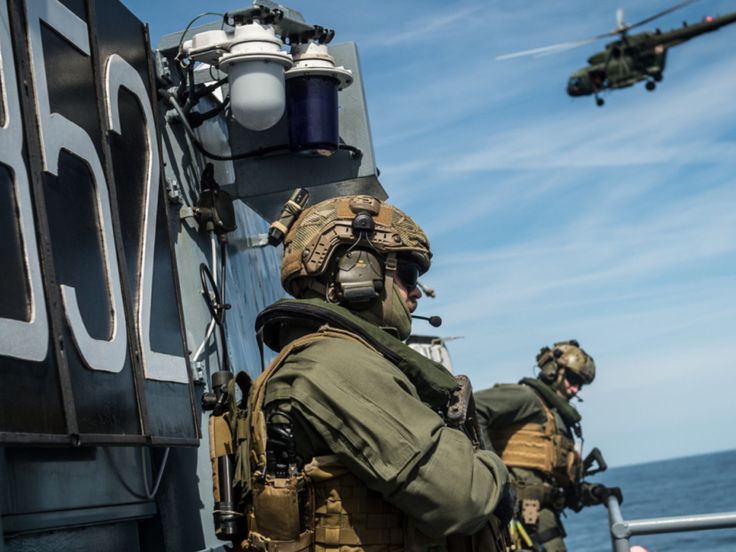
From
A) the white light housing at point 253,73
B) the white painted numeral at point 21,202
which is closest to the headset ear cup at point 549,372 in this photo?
the white light housing at point 253,73

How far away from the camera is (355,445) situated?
11.7ft

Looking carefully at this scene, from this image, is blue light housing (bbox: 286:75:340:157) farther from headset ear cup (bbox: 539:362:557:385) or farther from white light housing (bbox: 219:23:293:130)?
headset ear cup (bbox: 539:362:557:385)

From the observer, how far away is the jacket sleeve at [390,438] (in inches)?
140

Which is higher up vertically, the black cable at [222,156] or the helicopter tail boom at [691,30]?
the helicopter tail boom at [691,30]

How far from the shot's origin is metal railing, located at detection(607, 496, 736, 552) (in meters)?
4.64

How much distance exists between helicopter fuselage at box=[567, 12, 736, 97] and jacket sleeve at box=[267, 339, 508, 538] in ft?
61.0

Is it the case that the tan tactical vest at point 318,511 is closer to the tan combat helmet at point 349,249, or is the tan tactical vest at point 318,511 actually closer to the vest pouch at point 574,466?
the tan combat helmet at point 349,249

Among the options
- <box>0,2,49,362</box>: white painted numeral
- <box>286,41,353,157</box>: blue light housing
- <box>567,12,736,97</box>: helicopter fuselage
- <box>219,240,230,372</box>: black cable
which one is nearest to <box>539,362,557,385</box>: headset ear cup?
<box>286,41,353,157</box>: blue light housing

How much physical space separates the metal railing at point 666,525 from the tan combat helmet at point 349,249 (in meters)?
1.38

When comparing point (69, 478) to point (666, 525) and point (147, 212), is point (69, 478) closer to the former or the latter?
point (147, 212)

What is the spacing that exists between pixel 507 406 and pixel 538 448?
1.70ft

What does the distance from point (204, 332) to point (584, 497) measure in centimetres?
639

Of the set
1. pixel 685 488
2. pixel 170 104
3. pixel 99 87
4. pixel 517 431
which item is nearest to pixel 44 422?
pixel 99 87

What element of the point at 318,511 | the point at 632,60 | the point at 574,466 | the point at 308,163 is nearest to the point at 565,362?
the point at 574,466
